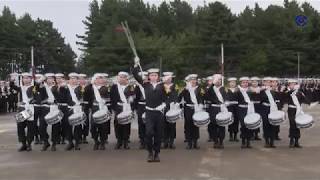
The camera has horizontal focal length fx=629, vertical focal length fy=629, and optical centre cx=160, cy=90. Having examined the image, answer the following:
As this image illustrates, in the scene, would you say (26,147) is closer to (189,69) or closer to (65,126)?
(65,126)

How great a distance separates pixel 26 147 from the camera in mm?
15320

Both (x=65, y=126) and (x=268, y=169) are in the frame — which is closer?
(x=268, y=169)

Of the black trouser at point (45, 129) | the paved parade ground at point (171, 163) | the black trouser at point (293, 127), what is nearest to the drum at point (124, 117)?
the paved parade ground at point (171, 163)

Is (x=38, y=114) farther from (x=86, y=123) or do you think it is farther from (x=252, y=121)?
(x=252, y=121)

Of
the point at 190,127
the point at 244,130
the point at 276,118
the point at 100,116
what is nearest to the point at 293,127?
the point at 276,118

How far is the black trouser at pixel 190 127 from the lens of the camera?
15312mm

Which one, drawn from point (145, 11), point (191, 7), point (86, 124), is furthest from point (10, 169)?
point (191, 7)

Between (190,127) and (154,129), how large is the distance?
2.45 m

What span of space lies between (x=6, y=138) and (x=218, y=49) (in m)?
55.3

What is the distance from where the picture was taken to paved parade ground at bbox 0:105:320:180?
1125cm

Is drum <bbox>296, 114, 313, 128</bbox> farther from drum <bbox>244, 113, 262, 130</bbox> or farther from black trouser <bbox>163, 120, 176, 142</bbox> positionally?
black trouser <bbox>163, 120, 176, 142</bbox>

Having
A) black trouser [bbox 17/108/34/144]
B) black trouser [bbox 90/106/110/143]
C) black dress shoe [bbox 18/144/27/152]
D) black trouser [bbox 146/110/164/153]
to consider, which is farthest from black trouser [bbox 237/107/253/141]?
black dress shoe [bbox 18/144/27/152]

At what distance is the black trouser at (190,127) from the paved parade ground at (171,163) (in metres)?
0.35

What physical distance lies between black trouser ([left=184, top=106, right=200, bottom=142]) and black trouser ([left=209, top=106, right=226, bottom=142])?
1.40ft
